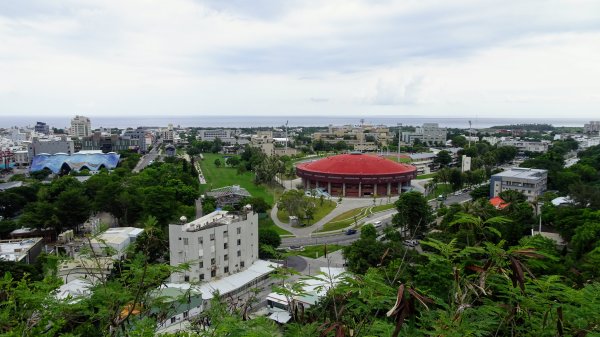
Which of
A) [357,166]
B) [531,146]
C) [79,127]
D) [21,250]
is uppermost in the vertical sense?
[79,127]

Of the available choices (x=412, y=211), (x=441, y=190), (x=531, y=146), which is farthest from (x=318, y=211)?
(x=531, y=146)

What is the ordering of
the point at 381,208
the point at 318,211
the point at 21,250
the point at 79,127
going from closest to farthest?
the point at 21,250 → the point at 318,211 → the point at 381,208 → the point at 79,127

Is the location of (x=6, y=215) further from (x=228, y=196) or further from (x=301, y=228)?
(x=301, y=228)

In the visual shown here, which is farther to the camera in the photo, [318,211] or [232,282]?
[318,211]

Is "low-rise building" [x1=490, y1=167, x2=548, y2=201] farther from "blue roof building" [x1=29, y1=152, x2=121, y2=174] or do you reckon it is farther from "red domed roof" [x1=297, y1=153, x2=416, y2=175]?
"blue roof building" [x1=29, y1=152, x2=121, y2=174]

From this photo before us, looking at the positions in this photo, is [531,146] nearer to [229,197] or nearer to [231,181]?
[231,181]

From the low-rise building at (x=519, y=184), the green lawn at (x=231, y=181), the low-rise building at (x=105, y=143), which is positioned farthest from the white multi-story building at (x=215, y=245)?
the low-rise building at (x=105, y=143)

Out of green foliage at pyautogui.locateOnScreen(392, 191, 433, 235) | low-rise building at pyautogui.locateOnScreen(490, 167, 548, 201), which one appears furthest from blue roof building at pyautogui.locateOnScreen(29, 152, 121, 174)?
low-rise building at pyautogui.locateOnScreen(490, 167, 548, 201)

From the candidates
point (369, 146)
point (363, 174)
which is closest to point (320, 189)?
point (363, 174)
